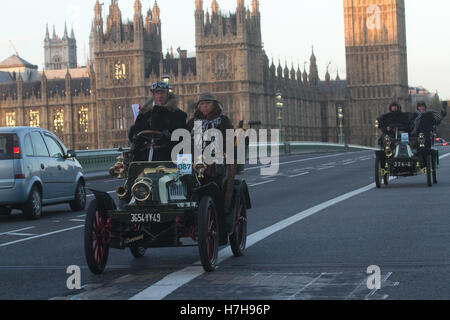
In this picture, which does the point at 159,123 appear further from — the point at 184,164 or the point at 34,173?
the point at 34,173

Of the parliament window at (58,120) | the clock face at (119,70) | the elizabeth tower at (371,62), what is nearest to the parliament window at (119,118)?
the clock face at (119,70)

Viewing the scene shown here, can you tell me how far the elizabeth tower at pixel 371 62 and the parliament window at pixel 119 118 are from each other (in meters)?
38.6

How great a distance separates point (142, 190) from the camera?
831 cm

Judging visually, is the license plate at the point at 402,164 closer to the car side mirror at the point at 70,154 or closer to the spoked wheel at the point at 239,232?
the car side mirror at the point at 70,154

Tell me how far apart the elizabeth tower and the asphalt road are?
385 feet

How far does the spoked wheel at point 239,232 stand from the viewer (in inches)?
358

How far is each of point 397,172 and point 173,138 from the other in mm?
10739

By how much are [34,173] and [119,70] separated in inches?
3625

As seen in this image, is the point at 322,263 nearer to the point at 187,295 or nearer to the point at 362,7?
the point at 187,295

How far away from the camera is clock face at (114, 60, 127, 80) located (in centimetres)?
10619

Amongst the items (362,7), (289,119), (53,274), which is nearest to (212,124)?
(53,274)

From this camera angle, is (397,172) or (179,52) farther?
(179,52)

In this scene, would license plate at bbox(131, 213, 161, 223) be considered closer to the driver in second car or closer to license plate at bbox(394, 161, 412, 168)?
the driver in second car

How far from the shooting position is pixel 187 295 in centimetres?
696
